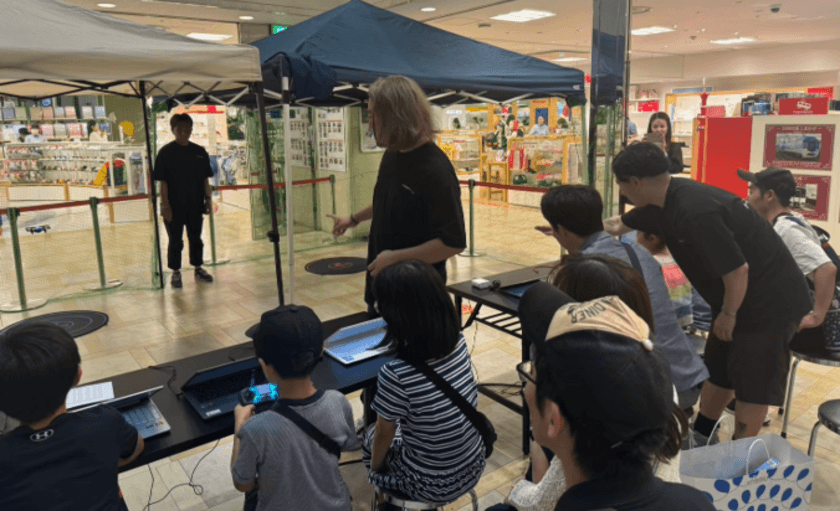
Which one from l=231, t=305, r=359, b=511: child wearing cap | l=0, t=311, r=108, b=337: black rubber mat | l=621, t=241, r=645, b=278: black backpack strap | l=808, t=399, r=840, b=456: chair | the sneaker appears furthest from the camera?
the sneaker

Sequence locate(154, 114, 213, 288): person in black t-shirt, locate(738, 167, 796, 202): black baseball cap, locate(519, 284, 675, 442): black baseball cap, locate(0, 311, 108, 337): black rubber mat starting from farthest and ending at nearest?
locate(154, 114, 213, 288): person in black t-shirt
locate(0, 311, 108, 337): black rubber mat
locate(738, 167, 796, 202): black baseball cap
locate(519, 284, 675, 442): black baseball cap

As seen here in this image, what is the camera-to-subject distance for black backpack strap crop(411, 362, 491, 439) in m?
1.83

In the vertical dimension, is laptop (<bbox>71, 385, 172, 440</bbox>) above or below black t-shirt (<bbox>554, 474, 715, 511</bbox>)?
below

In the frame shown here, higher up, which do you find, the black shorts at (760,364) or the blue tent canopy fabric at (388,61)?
the blue tent canopy fabric at (388,61)

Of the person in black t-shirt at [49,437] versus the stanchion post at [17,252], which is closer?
the person in black t-shirt at [49,437]

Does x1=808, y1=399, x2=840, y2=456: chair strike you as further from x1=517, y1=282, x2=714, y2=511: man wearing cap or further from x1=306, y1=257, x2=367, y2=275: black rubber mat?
x1=306, y1=257, x2=367, y2=275: black rubber mat

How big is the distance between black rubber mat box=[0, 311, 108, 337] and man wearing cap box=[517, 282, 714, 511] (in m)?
4.98

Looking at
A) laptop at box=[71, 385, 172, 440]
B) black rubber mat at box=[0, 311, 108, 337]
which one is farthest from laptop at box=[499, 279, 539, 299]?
black rubber mat at box=[0, 311, 108, 337]

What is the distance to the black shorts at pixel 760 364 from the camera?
8.11 feet

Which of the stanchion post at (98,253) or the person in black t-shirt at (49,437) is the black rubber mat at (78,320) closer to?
the stanchion post at (98,253)

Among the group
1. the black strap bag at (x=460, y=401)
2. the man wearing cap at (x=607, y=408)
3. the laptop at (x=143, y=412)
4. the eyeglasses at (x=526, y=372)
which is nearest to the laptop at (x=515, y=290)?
the black strap bag at (x=460, y=401)

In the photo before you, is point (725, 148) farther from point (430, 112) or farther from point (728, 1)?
point (430, 112)

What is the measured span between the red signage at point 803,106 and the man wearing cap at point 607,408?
752cm

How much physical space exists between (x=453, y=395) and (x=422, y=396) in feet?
0.32
